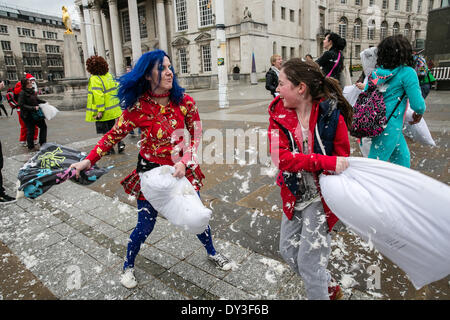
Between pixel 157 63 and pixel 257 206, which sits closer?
pixel 157 63

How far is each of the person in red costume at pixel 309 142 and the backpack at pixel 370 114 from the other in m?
1.30

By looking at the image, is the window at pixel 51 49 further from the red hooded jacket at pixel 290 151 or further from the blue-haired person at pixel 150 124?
the red hooded jacket at pixel 290 151

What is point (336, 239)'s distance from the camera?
2.98m

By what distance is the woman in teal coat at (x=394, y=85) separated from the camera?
2924 mm

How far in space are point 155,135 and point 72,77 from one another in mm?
16311

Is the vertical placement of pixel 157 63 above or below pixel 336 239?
above

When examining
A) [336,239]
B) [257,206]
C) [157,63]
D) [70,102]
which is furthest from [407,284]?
[70,102]

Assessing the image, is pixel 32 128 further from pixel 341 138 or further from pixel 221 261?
pixel 341 138

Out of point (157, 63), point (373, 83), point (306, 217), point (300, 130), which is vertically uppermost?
point (157, 63)

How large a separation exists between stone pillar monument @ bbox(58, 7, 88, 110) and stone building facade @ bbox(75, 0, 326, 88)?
16.4 metres

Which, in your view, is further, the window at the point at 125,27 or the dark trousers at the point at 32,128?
the window at the point at 125,27

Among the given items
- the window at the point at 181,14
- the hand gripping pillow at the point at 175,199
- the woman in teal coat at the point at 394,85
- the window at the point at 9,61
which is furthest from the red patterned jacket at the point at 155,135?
the window at the point at 9,61
